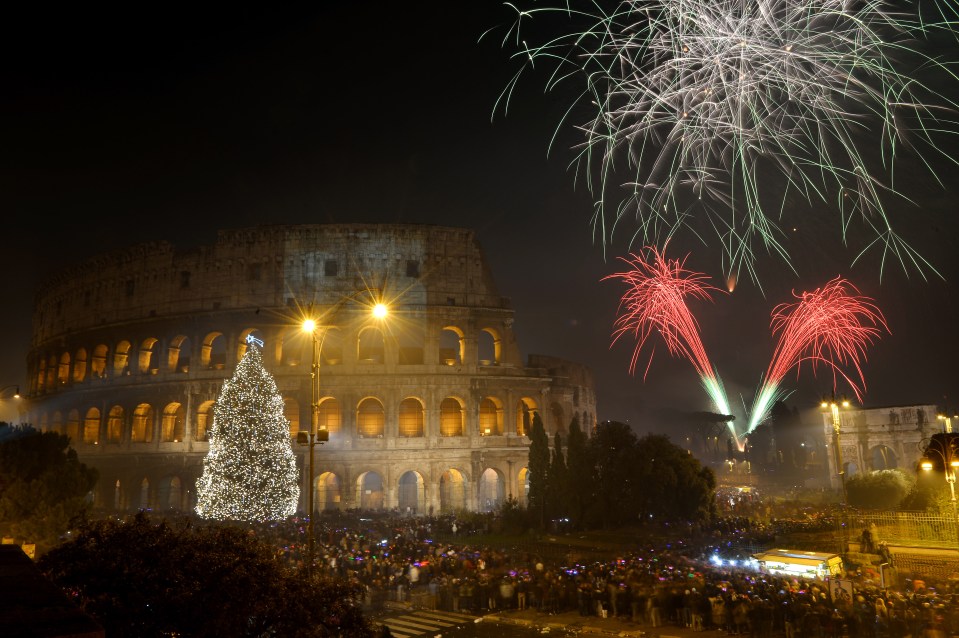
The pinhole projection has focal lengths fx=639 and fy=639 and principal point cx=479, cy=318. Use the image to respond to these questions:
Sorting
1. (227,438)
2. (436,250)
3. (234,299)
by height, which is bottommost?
(227,438)

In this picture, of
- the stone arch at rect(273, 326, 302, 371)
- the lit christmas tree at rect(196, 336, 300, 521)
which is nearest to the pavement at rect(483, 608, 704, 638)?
the lit christmas tree at rect(196, 336, 300, 521)

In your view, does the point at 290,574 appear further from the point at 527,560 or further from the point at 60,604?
the point at 527,560

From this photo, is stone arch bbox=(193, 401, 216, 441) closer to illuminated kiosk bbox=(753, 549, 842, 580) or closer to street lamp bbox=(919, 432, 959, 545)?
illuminated kiosk bbox=(753, 549, 842, 580)

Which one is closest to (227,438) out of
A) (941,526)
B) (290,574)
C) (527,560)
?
(527,560)

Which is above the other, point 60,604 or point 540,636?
point 60,604

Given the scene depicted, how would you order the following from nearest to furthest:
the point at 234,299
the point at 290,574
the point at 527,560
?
A: the point at 290,574
the point at 527,560
the point at 234,299

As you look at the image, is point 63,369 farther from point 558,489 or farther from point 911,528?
point 911,528

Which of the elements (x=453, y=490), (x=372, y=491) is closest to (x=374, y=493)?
(x=372, y=491)
